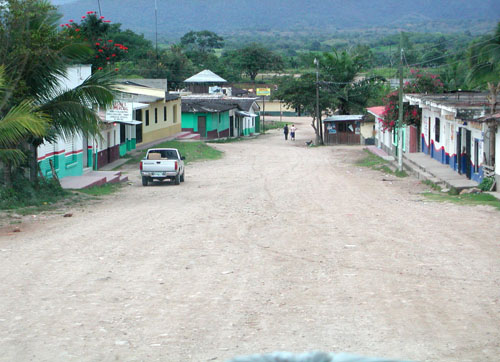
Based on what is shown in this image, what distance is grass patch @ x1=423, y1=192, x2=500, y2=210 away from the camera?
779 inches

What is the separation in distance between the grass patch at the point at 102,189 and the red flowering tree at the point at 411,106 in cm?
1834

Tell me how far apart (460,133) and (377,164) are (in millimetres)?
8966

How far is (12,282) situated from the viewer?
960cm

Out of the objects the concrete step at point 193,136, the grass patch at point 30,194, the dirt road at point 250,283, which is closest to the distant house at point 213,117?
the concrete step at point 193,136

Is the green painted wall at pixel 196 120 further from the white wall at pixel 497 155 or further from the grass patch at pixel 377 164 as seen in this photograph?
the white wall at pixel 497 155

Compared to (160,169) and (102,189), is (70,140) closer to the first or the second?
(102,189)

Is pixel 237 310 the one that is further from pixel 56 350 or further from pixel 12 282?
pixel 12 282

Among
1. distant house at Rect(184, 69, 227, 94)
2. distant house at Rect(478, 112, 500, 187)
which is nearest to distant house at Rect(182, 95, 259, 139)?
distant house at Rect(184, 69, 227, 94)

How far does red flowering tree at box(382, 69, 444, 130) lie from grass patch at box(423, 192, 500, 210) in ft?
52.7

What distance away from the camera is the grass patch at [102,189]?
2279 centimetres

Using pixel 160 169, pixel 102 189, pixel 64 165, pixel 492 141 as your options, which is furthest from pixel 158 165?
pixel 492 141

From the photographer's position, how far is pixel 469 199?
68.5 feet

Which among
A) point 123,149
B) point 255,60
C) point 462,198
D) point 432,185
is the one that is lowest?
point 462,198

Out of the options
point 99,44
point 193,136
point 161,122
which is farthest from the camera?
point 193,136
